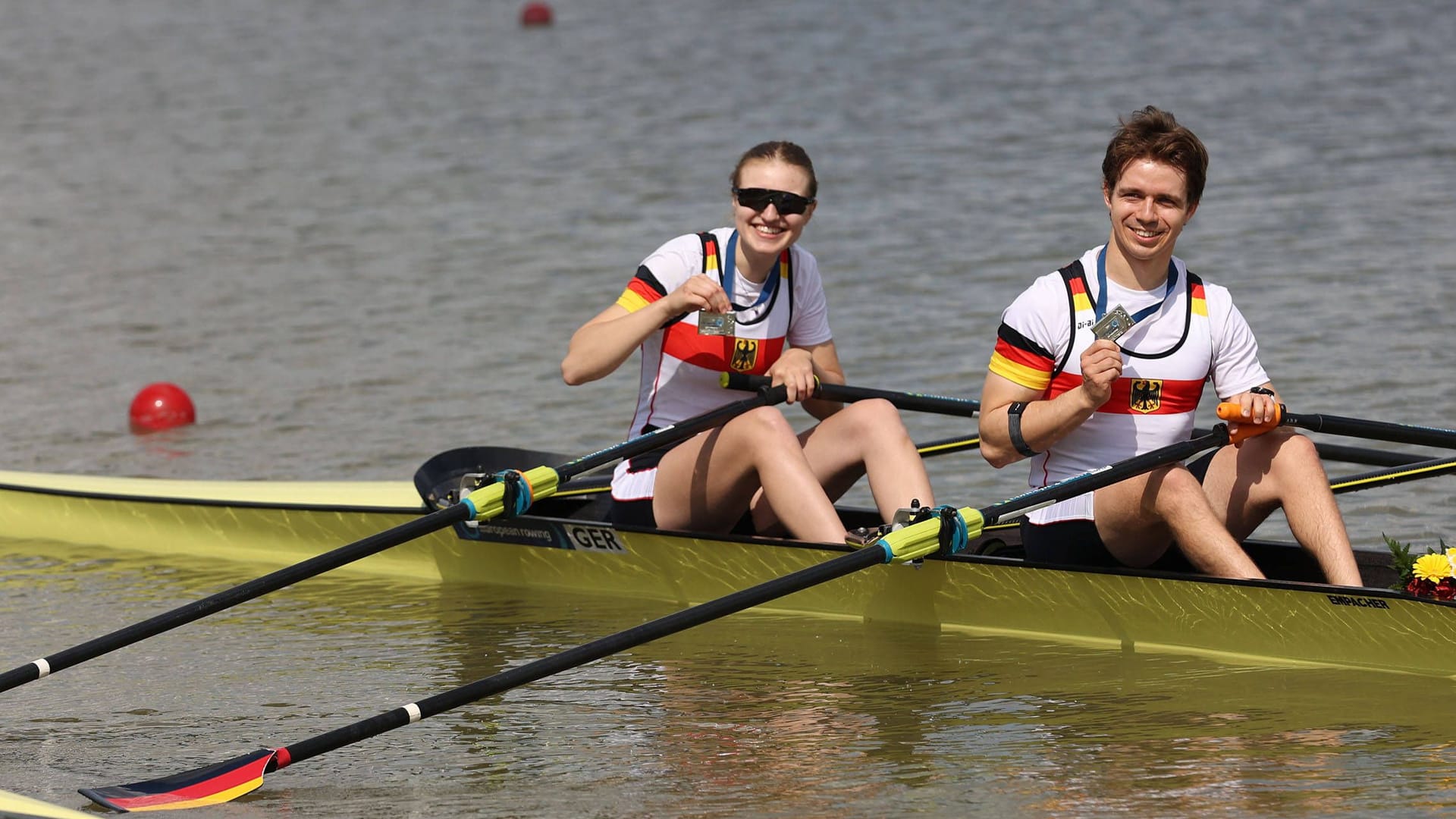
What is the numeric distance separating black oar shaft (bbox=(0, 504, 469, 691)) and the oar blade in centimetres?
58

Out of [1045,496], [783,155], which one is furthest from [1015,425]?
[783,155]

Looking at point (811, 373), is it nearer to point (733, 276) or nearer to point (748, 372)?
point (748, 372)

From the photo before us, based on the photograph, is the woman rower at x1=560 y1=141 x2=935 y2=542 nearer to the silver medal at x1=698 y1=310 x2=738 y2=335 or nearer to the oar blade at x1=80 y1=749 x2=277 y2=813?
the silver medal at x1=698 y1=310 x2=738 y2=335

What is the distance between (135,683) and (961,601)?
2355 mm

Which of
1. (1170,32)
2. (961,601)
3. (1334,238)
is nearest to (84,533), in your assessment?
(961,601)

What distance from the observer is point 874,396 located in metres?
5.67

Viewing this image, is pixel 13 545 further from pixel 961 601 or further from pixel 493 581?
pixel 961 601

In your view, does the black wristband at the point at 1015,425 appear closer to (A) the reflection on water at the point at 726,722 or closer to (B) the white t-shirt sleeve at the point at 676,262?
(A) the reflection on water at the point at 726,722

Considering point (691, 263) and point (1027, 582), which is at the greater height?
point (691, 263)

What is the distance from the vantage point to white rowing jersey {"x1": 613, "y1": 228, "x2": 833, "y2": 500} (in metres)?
5.65

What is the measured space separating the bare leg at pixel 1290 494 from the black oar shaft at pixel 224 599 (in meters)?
2.17

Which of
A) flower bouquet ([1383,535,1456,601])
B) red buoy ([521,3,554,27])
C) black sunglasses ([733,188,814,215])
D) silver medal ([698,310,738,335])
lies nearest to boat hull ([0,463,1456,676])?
flower bouquet ([1383,535,1456,601])

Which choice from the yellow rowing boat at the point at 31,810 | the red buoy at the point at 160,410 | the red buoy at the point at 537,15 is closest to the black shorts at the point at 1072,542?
the yellow rowing boat at the point at 31,810

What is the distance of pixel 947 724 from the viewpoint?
4.92 meters
